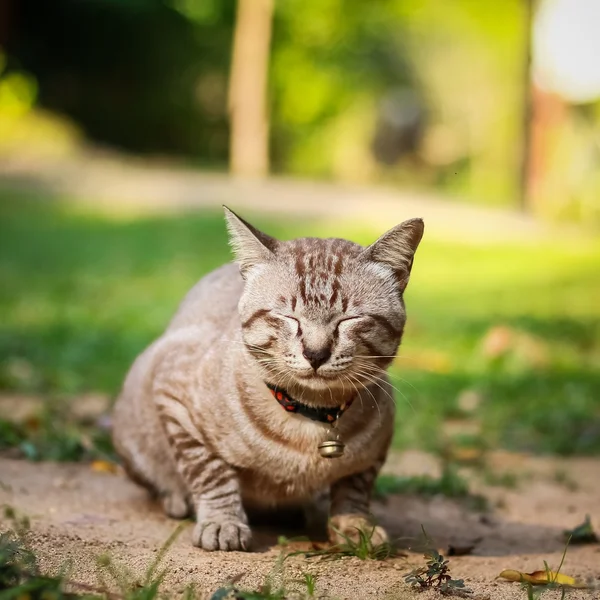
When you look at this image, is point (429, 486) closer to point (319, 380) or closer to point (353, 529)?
point (353, 529)

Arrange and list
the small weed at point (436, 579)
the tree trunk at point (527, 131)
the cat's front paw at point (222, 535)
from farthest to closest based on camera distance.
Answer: the tree trunk at point (527, 131)
the cat's front paw at point (222, 535)
the small weed at point (436, 579)

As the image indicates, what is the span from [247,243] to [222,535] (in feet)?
3.20

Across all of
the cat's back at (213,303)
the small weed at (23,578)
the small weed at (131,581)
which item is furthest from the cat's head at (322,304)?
the small weed at (23,578)

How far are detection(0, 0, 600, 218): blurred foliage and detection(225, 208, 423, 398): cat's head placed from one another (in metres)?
15.0

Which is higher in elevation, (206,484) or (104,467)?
(206,484)

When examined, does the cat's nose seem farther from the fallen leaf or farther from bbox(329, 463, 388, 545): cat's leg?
the fallen leaf

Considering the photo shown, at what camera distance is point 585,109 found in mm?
15938

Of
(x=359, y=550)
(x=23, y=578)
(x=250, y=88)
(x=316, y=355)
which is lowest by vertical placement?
(x=359, y=550)

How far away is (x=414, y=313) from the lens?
8922 millimetres

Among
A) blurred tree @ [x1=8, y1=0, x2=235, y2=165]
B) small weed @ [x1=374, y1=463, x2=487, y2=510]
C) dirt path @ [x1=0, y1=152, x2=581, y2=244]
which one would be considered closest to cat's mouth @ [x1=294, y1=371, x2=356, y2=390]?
small weed @ [x1=374, y1=463, x2=487, y2=510]

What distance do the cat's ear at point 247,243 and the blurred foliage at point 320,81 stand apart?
1486cm

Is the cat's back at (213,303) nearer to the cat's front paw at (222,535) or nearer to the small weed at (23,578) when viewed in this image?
the cat's front paw at (222,535)

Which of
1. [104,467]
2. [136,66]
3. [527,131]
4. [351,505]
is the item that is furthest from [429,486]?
[136,66]

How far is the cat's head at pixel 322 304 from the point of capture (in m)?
2.84
